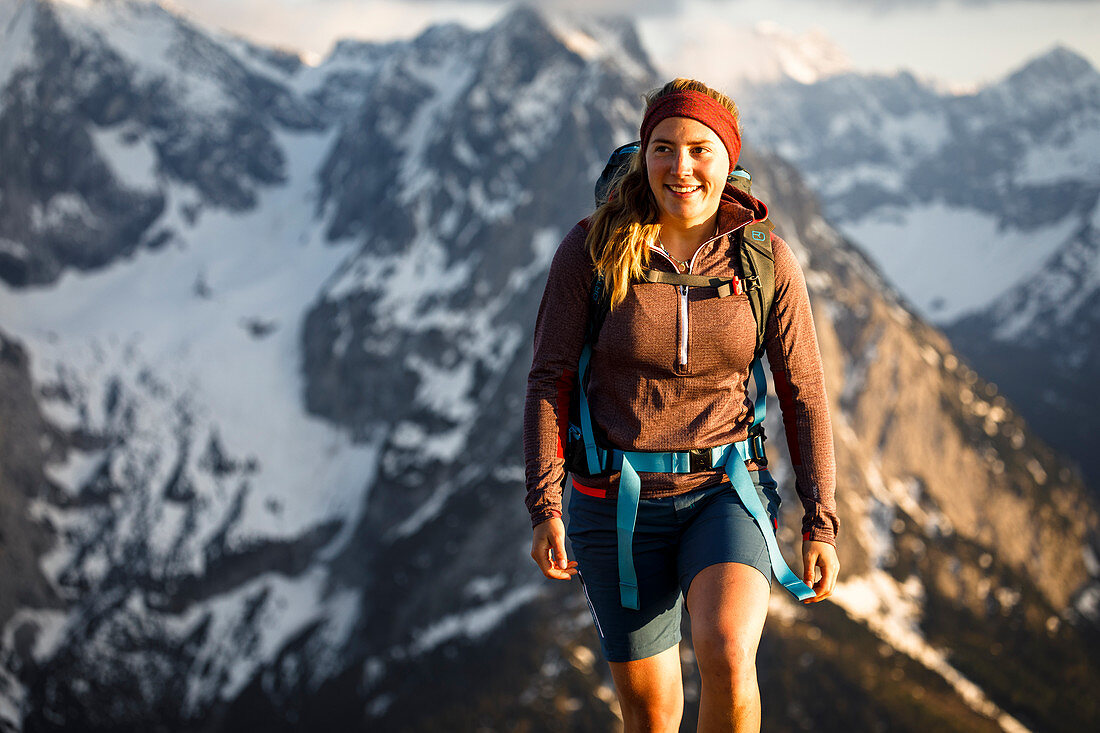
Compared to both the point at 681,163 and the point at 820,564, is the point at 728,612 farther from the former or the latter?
the point at 681,163

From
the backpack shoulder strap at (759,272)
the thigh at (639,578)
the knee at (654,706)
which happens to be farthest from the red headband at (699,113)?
the knee at (654,706)

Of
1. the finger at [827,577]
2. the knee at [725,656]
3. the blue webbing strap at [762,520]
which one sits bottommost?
the knee at [725,656]

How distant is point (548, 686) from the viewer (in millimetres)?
152750

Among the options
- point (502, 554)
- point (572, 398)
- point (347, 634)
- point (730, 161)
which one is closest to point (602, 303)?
point (572, 398)

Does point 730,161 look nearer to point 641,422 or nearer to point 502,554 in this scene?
point 641,422

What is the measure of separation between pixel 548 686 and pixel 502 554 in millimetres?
28694

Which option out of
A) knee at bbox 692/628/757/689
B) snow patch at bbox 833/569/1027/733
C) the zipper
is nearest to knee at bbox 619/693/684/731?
knee at bbox 692/628/757/689

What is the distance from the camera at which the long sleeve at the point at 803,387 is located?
6.94m

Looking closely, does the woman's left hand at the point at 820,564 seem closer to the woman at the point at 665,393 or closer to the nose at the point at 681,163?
the woman at the point at 665,393

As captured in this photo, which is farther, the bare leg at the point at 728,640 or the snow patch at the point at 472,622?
the snow patch at the point at 472,622

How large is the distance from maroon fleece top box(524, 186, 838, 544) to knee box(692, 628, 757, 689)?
50.6 inches

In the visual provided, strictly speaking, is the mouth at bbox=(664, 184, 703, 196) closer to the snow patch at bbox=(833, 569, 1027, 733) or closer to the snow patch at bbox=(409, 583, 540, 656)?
the snow patch at bbox=(409, 583, 540, 656)

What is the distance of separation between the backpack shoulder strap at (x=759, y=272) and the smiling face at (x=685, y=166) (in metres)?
0.47

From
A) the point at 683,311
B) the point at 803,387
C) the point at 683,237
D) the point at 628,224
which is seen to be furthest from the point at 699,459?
the point at 628,224
